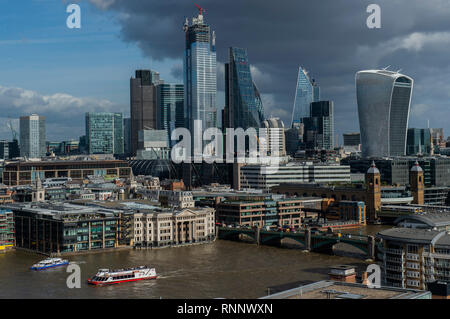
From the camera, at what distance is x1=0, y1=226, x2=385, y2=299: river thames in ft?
174

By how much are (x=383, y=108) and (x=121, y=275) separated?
12885 cm

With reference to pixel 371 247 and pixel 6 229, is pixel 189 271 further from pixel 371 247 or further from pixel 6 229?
pixel 6 229

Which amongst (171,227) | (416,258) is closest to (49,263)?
(171,227)

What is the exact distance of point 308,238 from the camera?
76.2 m

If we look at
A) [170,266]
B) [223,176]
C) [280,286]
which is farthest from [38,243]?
[223,176]

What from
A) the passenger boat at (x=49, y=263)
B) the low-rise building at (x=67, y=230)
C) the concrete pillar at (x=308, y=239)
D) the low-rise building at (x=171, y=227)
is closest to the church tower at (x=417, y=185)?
the concrete pillar at (x=308, y=239)

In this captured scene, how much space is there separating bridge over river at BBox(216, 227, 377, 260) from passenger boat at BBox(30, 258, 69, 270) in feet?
88.1

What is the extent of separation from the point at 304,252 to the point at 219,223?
22.7 meters

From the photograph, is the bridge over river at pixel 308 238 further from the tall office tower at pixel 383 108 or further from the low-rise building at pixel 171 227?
the tall office tower at pixel 383 108

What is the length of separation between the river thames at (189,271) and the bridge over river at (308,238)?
144 centimetres

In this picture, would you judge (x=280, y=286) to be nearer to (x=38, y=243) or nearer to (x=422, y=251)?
(x=422, y=251)

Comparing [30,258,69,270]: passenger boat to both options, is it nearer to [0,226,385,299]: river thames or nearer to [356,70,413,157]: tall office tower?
[0,226,385,299]: river thames

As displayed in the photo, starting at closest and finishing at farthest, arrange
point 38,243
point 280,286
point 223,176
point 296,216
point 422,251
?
point 422,251 → point 280,286 → point 38,243 → point 296,216 → point 223,176
